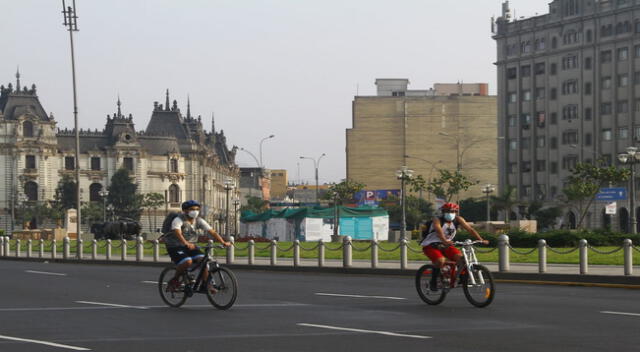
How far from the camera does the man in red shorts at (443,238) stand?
1666cm

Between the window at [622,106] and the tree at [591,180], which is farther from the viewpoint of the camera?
the window at [622,106]

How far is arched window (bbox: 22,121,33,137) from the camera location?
A: 491 ft

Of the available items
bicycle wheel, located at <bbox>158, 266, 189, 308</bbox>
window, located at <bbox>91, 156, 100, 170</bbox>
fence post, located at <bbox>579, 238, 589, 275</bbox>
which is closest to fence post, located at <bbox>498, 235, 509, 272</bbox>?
fence post, located at <bbox>579, 238, 589, 275</bbox>

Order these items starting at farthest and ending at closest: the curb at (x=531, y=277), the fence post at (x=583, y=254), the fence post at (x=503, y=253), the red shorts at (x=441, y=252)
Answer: the fence post at (x=503, y=253) → the fence post at (x=583, y=254) → the curb at (x=531, y=277) → the red shorts at (x=441, y=252)

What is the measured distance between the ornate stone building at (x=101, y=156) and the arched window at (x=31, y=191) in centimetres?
13

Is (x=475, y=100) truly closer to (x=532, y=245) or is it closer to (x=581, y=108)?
(x=581, y=108)

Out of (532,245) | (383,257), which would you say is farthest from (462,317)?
(532,245)

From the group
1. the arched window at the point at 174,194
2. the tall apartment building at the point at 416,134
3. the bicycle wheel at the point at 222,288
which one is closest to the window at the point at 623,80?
the tall apartment building at the point at 416,134

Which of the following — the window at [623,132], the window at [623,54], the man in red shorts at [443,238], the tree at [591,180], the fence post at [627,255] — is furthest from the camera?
the window at [623,54]

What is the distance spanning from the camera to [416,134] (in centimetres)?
17325

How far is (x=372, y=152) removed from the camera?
566ft

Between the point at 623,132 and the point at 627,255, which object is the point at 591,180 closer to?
the point at 623,132

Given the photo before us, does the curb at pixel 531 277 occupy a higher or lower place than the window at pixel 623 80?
lower

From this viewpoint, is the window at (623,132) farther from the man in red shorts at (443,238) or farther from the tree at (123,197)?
the man in red shorts at (443,238)
